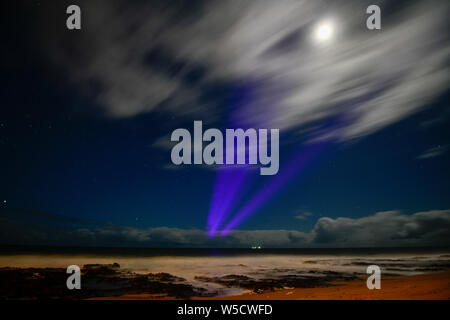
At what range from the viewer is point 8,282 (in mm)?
14828

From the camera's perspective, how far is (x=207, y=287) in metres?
15.1

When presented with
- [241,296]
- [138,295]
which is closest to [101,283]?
[138,295]

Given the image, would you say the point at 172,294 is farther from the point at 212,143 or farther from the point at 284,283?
the point at 212,143
